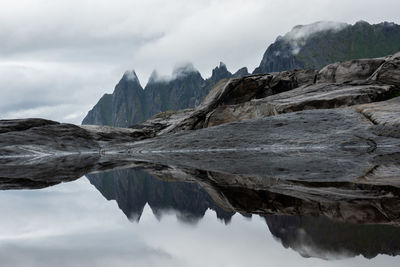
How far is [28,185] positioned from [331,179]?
26.7ft

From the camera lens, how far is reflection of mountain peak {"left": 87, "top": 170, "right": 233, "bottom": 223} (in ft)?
19.2

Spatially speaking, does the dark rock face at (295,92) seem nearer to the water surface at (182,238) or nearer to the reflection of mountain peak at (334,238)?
the water surface at (182,238)

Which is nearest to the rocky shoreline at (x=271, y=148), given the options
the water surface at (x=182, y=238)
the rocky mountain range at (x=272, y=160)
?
the rocky mountain range at (x=272, y=160)

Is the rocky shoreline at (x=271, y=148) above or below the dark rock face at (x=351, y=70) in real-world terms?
below

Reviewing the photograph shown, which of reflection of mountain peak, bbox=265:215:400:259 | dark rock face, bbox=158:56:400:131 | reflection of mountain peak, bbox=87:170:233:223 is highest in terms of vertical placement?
dark rock face, bbox=158:56:400:131

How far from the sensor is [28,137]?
2802 centimetres

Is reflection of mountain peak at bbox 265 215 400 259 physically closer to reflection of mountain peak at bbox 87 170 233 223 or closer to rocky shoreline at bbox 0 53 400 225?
rocky shoreline at bbox 0 53 400 225

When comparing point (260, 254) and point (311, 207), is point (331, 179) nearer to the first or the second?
point (311, 207)

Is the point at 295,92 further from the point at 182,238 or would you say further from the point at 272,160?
the point at 182,238

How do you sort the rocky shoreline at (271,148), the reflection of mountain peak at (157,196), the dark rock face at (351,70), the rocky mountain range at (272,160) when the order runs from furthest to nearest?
the dark rock face at (351,70) < the rocky shoreline at (271,148) < the reflection of mountain peak at (157,196) < the rocky mountain range at (272,160)

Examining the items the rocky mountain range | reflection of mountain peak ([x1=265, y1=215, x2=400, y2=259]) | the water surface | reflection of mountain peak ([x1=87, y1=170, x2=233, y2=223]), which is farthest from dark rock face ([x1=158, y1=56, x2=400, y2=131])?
reflection of mountain peak ([x1=265, y1=215, x2=400, y2=259])

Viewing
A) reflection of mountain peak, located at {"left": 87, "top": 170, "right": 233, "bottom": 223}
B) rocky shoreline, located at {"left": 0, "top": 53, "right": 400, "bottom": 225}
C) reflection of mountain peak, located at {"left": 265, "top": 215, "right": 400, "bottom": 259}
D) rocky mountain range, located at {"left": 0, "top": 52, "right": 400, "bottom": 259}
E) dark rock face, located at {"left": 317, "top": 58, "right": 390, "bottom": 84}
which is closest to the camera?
reflection of mountain peak, located at {"left": 265, "top": 215, "right": 400, "bottom": 259}

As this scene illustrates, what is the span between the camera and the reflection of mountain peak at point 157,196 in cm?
585

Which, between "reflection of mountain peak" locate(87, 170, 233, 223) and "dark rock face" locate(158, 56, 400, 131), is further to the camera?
"dark rock face" locate(158, 56, 400, 131)
